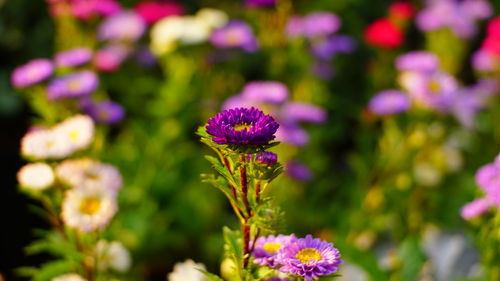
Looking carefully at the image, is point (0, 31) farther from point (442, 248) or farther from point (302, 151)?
point (442, 248)

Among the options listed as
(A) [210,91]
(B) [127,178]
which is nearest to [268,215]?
(B) [127,178]

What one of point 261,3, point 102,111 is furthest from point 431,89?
point 102,111

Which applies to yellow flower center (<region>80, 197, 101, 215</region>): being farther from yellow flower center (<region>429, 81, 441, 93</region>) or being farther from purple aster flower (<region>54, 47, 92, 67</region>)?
yellow flower center (<region>429, 81, 441, 93</region>)

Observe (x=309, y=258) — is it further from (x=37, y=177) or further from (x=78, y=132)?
(x=78, y=132)

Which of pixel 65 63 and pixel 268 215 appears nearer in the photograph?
pixel 268 215

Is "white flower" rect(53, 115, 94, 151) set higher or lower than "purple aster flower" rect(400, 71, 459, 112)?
lower

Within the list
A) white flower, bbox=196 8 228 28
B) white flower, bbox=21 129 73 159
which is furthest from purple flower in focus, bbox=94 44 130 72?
white flower, bbox=21 129 73 159
